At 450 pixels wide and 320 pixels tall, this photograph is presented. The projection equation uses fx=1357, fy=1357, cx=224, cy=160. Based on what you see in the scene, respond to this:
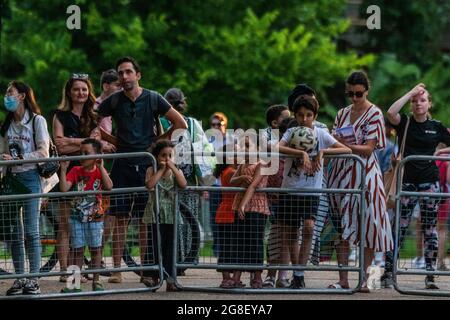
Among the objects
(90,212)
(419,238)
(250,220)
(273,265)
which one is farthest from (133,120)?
(419,238)

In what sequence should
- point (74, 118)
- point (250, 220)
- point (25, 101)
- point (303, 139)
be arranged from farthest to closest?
point (74, 118)
point (25, 101)
point (250, 220)
point (303, 139)

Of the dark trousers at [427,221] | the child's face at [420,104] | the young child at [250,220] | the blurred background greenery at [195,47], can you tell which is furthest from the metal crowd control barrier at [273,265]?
the blurred background greenery at [195,47]

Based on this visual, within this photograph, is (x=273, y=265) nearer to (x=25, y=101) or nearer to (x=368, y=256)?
(x=368, y=256)

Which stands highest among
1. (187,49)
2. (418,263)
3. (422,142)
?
(187,49)

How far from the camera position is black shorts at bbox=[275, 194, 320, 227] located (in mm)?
11867

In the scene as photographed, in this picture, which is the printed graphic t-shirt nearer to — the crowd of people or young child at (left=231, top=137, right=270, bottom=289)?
the crowd of people

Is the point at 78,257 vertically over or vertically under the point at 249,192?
under

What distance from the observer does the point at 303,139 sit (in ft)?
38.4

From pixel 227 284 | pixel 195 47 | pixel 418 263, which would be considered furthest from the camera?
pixel 195 47

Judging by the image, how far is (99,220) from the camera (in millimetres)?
11883

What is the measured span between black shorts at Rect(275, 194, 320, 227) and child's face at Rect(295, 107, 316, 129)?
0.63 metres

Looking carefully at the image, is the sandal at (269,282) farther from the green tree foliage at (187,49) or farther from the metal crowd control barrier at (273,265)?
the green tree foliage at (187,49)

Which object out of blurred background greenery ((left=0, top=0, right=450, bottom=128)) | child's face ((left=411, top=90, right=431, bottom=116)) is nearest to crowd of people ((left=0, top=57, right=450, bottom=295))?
child's face ((left=411, top=90, right=431, bottom=116))

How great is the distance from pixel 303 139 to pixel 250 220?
0.87m
